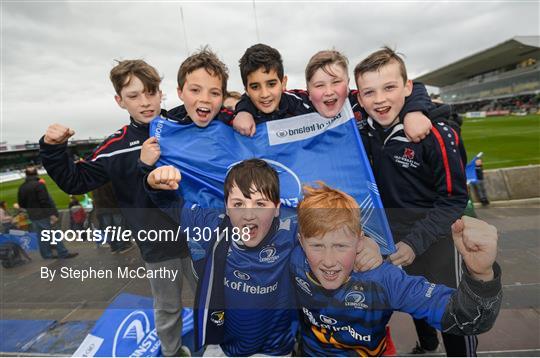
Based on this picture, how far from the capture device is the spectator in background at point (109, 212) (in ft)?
6.26

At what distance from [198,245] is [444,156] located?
149 centimetres

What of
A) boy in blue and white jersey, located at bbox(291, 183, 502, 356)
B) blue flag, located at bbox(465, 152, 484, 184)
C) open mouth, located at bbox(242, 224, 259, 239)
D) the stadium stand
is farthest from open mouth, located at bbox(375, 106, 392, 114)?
the stadium stand

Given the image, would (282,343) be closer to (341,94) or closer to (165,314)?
(165,314)

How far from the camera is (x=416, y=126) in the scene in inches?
66.7

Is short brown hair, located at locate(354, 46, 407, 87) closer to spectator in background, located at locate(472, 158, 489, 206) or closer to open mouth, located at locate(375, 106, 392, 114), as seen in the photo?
open mouth, located at locate(375, 106, 392, 114)

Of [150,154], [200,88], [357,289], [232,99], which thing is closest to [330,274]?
[357,289]

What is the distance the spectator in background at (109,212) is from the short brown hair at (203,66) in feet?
3.07

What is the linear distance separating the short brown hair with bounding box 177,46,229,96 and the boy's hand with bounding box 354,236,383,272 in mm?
1276

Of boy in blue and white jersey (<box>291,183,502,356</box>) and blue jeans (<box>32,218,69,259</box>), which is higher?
blue jeans (<box>32,218,69,259</box>)

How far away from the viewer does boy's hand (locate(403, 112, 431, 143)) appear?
1.68 metres

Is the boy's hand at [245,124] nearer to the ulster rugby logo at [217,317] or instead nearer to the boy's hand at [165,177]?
the boy's hand at [165,177]

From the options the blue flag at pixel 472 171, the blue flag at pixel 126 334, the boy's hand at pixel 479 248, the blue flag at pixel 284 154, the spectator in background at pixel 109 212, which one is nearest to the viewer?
the boy's hand at pixel 479 248

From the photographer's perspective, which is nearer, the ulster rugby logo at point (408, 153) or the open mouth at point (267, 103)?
the ulster rugby logo at point (408, 153)

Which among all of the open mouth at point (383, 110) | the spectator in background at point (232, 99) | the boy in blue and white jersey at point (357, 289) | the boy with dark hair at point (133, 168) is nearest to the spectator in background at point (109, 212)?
the boy with dark hair at point (133, 168)
